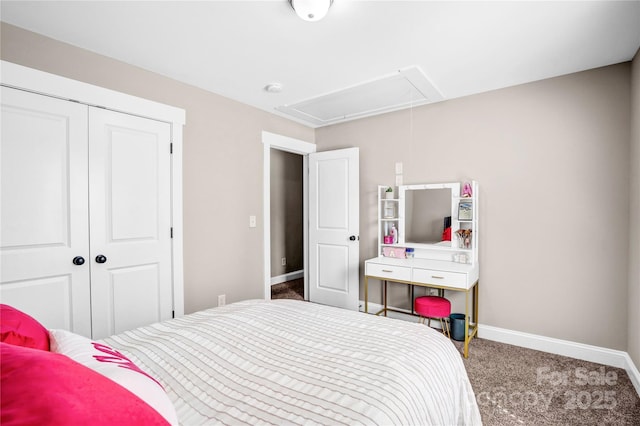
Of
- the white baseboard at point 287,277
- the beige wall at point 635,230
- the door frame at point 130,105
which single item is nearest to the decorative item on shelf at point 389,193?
the beige wall at point 635,230

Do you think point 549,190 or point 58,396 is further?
point 549,190

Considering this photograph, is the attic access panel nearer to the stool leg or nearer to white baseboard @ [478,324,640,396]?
the stool leg

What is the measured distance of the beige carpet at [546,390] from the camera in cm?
191

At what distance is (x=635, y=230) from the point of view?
7.50ft

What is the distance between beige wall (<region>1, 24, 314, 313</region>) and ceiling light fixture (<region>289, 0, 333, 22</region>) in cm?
155

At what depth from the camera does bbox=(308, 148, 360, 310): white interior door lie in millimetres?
3807

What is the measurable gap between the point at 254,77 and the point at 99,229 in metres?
1.78

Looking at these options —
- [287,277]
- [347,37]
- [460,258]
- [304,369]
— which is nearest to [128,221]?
[304,369]

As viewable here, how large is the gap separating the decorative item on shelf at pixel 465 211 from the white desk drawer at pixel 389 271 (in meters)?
0.76

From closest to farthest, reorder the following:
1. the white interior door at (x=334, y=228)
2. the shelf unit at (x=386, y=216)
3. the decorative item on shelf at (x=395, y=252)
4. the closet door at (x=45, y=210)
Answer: the closet door at (x=45, y=210) < the decorative item on shelf at (x=395, y=252) < the shelf unit at (x=386, y=216) < the white interior door at (x=334, y=228)

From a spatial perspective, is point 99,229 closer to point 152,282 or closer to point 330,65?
point 152,282

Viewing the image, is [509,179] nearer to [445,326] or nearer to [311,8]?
[445,326]

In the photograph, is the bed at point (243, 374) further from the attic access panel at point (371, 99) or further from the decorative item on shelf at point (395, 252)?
the attic access panel at point (371, 99)

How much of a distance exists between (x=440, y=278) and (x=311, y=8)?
2.40 metres
